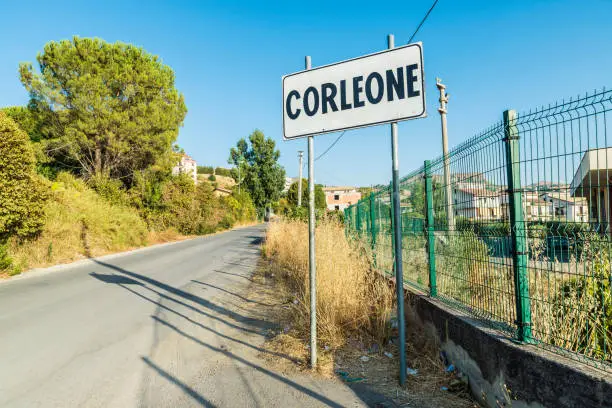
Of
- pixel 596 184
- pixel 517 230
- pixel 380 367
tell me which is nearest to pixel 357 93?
pixel 517 230

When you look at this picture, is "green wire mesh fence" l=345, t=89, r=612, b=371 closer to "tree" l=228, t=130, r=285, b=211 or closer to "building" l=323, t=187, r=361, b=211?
"tree" l=228, t=130, r=285, b=211

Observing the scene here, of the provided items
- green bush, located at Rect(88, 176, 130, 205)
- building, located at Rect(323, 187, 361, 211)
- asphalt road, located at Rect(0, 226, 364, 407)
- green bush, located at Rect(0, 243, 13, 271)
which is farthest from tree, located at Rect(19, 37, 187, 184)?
building, located at Rect(323, 187, 361, 211)

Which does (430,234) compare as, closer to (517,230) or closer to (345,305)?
(345,305)

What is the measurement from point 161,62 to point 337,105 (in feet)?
77.1

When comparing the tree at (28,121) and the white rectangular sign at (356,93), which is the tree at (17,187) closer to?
the white rectangular sign at (356,93)

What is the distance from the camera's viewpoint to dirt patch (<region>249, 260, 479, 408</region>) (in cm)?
317

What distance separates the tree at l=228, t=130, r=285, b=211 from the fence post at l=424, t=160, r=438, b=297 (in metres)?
49.7

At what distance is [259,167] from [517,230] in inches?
2053

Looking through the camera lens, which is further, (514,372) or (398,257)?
(398,257)

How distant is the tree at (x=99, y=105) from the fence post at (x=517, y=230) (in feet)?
68.4

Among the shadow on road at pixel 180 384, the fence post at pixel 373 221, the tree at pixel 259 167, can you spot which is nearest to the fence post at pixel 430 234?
the shadow on road at pixel 180 384

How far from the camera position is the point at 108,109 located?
2019 cm

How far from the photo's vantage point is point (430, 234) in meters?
4.41

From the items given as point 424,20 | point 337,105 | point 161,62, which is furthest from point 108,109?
point 337,105
